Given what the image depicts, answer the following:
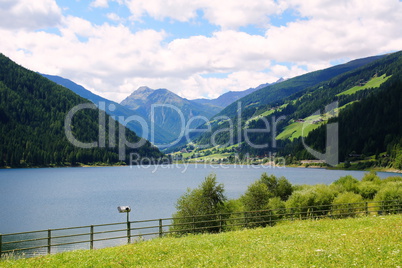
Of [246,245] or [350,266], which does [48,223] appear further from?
[350,266]

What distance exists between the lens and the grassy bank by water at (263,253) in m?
19.2

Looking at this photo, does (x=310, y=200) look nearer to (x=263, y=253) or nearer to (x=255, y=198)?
(x=255, y=198)

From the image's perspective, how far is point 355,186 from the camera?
248 ft

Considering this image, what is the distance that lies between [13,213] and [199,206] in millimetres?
54139

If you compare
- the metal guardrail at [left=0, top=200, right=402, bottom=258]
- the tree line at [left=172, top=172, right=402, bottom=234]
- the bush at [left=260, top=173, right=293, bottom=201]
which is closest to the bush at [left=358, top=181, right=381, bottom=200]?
the tree line at [left=172, top=172, right=402, bottom=234]

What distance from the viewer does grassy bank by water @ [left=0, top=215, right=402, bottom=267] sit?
19.2 m

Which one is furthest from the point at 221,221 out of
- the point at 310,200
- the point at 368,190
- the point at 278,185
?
the point at 368,190

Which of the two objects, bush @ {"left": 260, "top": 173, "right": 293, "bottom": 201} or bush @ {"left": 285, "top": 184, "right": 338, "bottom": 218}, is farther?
bush @ {"left": 260, "top": 173, "right": 293, "bottom": 201}

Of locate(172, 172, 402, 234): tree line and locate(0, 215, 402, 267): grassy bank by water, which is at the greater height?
locate(0, 215, 402, 267): grassy bank by water

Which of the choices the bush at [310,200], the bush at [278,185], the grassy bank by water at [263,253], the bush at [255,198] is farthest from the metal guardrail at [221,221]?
the bush at [278,185]

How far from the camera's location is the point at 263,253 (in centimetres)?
2181

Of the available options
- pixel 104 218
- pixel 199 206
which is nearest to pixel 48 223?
pixel 104 218

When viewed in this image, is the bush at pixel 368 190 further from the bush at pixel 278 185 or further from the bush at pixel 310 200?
the bush at pixel 310 200

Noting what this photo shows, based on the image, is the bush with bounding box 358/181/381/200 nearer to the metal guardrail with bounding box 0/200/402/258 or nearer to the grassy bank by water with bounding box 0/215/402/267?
the metal guardrail with bounding box 0/200/402/258
